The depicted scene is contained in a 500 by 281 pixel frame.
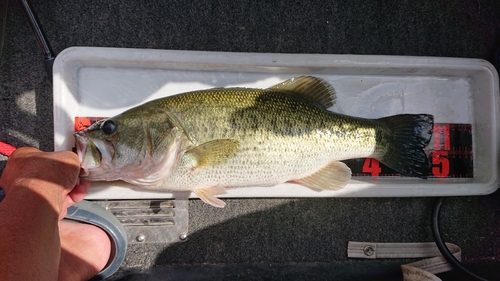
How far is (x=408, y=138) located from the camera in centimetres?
174

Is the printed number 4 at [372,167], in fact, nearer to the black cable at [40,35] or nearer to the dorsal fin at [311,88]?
the dorsal fin at [311,88]

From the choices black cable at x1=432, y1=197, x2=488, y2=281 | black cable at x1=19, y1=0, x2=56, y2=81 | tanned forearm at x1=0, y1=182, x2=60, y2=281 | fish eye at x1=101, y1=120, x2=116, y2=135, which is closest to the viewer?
tanned forearm at x1=0, y1=182, x2=60, y2=281

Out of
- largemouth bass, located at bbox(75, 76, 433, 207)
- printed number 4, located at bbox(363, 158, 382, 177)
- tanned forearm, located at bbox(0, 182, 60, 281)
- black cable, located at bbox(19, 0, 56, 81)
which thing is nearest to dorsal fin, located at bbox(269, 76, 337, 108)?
largemouth bass, located at bbox(75, 76, 433, 207)

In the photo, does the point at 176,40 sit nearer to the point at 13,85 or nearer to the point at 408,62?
the point at 13,85

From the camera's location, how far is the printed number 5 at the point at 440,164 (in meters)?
2.01

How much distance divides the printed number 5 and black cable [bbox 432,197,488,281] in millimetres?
137

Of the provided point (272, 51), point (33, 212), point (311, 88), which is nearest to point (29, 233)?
point (33, 212)

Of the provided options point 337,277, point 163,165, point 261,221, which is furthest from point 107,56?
point 337,277

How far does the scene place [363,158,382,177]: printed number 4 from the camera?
1971 millimetres

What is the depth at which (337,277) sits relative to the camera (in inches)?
81.6

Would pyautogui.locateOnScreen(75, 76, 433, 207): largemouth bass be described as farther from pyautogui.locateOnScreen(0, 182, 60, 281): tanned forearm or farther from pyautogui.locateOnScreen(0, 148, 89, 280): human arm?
pyautogui.locateOnScreen(0, 182, 60, 281): tanned forearm

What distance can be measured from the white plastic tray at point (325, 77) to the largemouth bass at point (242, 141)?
0.24 metres

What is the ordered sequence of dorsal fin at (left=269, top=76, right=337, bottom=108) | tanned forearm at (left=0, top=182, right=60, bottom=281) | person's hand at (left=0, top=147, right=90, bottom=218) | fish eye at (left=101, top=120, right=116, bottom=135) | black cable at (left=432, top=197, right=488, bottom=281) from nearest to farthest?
tanned forearm at (left=0, top=182, right=60, bottom=281)
person's hand at (left=0, top=147, right=90, bottom=218)
fish eye at (left=101, top=120, right=116, bottom=135)
dorsal fin at (left=269, top=76, right=337, bottom=108)
black cable at (left=432, top=197, right=488, bottom=281)

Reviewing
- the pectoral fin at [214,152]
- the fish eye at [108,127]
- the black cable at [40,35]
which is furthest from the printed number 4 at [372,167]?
the black cable at [40,35]
